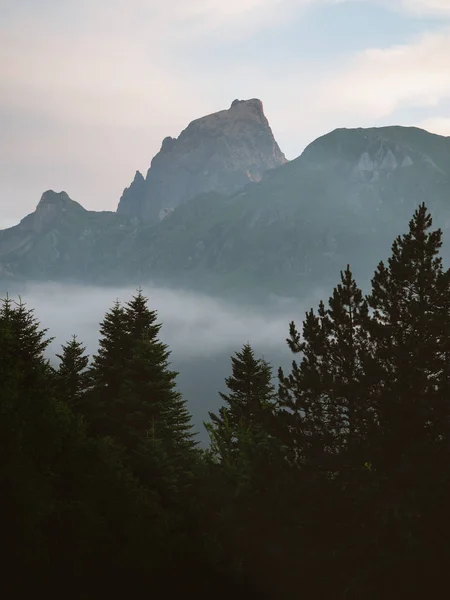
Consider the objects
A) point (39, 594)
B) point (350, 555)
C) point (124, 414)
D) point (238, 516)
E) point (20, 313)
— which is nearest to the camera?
point (39, 594)

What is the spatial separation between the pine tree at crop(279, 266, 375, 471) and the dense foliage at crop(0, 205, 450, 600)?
0.21ft

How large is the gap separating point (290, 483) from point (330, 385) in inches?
162

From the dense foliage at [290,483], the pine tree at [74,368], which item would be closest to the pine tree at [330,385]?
the dense foliage at [290,483]

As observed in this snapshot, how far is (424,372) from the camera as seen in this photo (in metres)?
21.2

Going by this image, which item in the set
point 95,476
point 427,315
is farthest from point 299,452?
point 95,476

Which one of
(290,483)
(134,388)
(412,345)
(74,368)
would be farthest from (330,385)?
(74,368)

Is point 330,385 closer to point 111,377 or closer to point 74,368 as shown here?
point 111,377

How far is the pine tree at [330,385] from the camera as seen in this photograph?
75.6 feet

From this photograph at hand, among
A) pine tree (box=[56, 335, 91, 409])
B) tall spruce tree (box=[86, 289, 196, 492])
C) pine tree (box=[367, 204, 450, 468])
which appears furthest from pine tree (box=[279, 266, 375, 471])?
pine tree (box=[56, 335, 91, 409])

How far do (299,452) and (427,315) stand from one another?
7680mm

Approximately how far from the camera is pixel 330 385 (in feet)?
77.7

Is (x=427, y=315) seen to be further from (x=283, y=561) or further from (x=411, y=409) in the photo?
(x=283, y=561)

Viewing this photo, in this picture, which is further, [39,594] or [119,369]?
[119,369]

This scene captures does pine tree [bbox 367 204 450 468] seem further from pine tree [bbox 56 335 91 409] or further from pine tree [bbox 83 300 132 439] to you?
pine tree [bbox 56 335 91 409]
